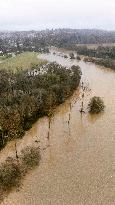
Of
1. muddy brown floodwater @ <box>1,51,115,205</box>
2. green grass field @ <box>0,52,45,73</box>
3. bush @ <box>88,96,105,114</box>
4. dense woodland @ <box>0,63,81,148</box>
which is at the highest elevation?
dense woodland @ <box>0,63,81,148</box>

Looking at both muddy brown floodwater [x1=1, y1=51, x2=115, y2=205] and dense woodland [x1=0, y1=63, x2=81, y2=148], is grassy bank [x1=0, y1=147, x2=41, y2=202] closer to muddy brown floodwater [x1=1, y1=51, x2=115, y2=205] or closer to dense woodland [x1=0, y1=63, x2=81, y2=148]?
muddy brown floodwater [x1=1, y1=51, x2=115, y2=205]

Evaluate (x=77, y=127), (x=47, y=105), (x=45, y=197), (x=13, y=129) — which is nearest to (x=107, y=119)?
(x=77, y=127)

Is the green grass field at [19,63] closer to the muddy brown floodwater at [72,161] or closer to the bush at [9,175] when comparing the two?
the muddy brown floodwater at [72,161]

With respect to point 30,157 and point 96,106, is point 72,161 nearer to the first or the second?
point 30,157

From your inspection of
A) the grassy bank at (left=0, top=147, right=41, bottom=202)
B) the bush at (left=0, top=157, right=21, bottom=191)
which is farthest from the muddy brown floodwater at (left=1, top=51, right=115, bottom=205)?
the bush at (left=0, top=157, right=21, bottom=191)

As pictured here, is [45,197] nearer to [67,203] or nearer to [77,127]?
[67,203]

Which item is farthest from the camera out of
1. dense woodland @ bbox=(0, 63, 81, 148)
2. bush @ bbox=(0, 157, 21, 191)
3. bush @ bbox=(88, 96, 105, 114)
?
bush @ bbox=(88, 96, 105, 114)

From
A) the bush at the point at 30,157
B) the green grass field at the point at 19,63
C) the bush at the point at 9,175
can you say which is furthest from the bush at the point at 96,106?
the green grass field at the point at 19,63
